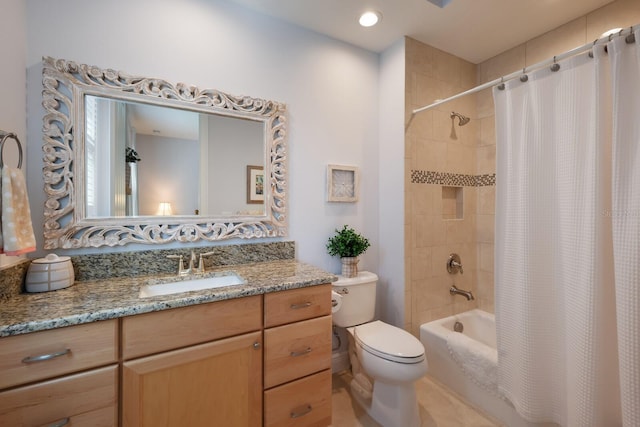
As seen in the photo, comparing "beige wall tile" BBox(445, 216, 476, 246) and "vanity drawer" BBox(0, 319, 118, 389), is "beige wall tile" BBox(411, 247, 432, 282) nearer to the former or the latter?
"beige wall tile" BBox(445, 216, 476, 246)

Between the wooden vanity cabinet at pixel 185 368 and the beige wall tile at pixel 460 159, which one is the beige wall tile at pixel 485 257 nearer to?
the beige wall tile at pixel 460 159

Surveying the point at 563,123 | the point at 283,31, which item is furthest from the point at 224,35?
the point at 563,123

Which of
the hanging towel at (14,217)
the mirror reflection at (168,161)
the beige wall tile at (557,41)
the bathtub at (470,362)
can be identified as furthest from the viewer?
the beige wall tile at (557,41)

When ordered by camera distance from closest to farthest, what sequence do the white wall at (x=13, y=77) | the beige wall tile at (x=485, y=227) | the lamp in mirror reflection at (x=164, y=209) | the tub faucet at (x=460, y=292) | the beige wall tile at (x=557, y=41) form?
the white wall at (x=13, y=77), the lamp in mirror reflection at (x=164, y=209), the beige wall tile at (x=557, y=41), the tub faucet at (x=460, y=292), the beige wall tile at (x=485, y=227)

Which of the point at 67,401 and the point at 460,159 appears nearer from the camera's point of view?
the point at 67,401

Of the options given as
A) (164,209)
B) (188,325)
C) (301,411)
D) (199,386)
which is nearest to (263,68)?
(164,209)

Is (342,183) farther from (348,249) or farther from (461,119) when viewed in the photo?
(461,119)

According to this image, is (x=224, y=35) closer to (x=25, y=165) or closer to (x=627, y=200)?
(x=25, y=165)

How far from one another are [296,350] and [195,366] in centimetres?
46

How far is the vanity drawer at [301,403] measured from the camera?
127 centimetres

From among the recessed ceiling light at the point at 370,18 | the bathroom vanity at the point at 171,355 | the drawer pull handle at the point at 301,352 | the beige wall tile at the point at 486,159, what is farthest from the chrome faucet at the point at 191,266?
the beige wall tile at the point at 486,159

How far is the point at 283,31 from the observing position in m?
1.83

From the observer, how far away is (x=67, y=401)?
0.90 m

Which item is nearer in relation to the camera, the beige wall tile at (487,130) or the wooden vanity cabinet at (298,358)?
the wooden vanity cabinet at (298,358)
